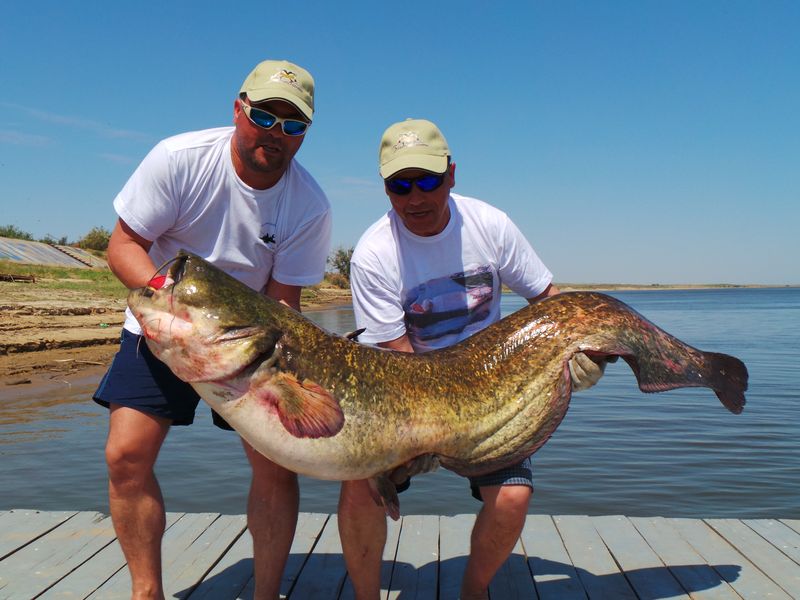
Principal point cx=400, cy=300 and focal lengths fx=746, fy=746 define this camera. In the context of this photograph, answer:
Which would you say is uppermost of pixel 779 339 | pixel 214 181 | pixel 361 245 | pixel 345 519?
pixel 214 181

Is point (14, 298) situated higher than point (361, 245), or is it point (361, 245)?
point (361, 245)

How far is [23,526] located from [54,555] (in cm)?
57

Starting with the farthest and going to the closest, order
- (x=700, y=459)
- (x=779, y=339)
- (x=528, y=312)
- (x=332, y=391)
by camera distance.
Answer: (x=779, y=339), (x=700, y=459), (x=528, y=312), (x=332, y=391)

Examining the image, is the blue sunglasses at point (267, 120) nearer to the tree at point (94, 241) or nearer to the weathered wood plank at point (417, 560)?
the weathered wood plank at point (417, 560)

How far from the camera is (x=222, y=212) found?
347cm

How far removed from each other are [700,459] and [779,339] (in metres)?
20.6

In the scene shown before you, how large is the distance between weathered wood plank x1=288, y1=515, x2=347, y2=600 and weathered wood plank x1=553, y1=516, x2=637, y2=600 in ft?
4.15

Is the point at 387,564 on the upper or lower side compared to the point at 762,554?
lower

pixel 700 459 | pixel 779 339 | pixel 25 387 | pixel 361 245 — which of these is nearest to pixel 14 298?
pixel 25 387

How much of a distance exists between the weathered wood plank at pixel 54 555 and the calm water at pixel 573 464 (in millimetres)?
2220

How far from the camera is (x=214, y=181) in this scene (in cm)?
341

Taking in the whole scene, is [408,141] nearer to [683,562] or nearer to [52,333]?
[683,562]

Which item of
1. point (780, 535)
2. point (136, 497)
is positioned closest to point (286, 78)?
point (136, 497)

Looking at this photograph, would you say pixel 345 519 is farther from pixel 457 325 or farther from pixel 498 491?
pixel 457 325
